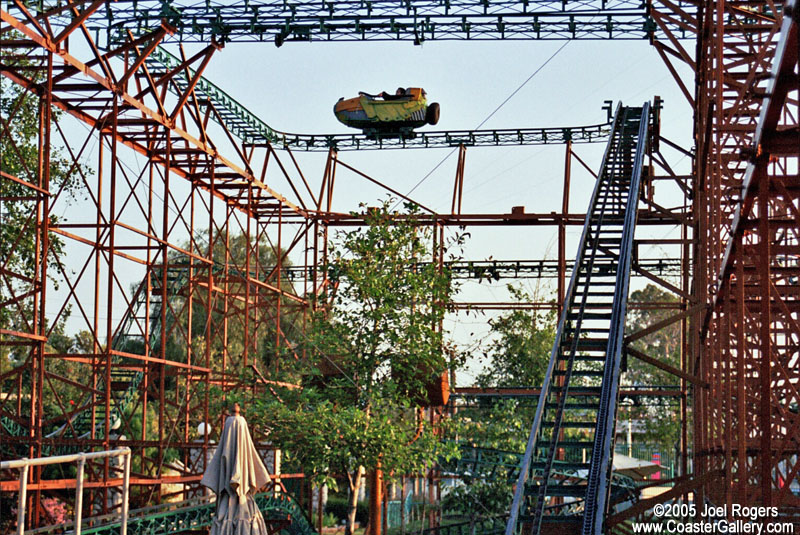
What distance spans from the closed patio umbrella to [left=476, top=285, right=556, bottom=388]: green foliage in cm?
1819

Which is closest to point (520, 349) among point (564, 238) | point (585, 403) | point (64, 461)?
point (564, 238)

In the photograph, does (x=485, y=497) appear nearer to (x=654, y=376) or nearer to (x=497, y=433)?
(x=497, y=433)

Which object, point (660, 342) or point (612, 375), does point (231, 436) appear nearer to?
point (612, 375)

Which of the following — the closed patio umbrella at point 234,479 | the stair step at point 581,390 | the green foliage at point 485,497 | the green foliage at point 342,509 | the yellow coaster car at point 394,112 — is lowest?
the green foliage at point 342,509

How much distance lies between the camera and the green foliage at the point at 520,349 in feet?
108

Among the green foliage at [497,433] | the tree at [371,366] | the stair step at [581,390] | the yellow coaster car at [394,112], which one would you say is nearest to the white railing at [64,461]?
the stair step at [581,390]

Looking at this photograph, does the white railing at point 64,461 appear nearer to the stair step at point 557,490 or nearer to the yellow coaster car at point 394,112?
the stair step at point 557,490

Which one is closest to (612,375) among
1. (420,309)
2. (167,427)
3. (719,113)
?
(719,113)

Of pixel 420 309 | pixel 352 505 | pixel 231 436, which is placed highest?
pixel 420 309

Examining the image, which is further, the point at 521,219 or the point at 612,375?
the point at 521,219

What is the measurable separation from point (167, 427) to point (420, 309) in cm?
1795

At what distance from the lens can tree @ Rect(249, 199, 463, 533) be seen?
18.8 meters

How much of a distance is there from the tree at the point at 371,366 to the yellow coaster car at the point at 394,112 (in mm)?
10730

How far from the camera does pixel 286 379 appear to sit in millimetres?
21172
